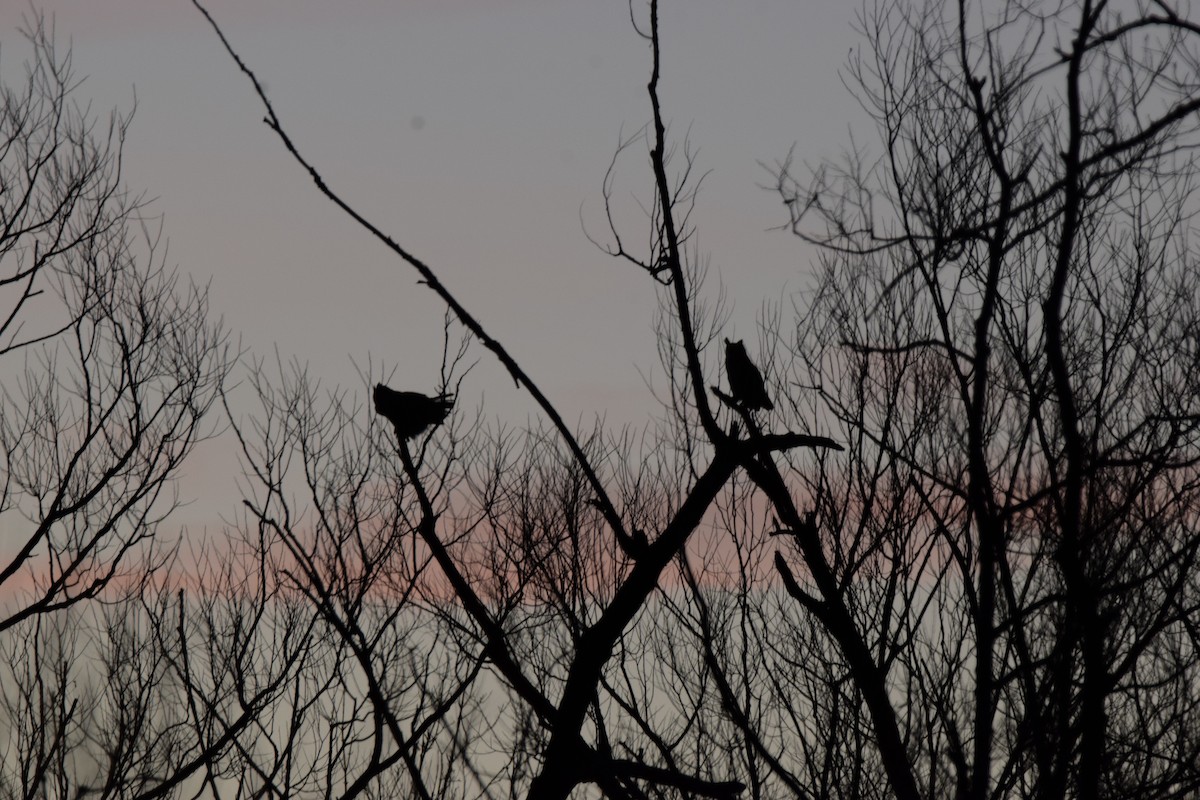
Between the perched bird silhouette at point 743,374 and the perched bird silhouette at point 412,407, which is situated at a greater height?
the perched bird silhouette at point 743,374

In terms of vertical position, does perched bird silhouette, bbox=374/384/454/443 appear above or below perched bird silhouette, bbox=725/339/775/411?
below

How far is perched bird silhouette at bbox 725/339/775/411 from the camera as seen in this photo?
5785mm

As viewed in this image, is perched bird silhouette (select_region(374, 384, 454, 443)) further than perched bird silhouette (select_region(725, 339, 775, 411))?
No

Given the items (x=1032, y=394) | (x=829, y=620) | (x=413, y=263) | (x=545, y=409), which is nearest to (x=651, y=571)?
(x=545, y=409)

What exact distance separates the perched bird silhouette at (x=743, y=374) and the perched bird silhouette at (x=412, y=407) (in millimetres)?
2195

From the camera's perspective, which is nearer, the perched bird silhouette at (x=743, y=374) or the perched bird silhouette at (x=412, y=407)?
the perched bird silhouette at (x=412, y=407)

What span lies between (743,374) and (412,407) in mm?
2577

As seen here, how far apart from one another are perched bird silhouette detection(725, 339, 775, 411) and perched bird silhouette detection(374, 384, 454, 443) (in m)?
2.20

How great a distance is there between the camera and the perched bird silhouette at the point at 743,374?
19.0 feet

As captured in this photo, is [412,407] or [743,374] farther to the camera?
[743,374]

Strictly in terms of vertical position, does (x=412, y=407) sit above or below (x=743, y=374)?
below

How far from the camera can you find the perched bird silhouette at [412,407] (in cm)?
316

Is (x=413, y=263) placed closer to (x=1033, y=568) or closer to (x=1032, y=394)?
(x=1032, y=394)

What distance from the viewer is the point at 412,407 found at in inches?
142
